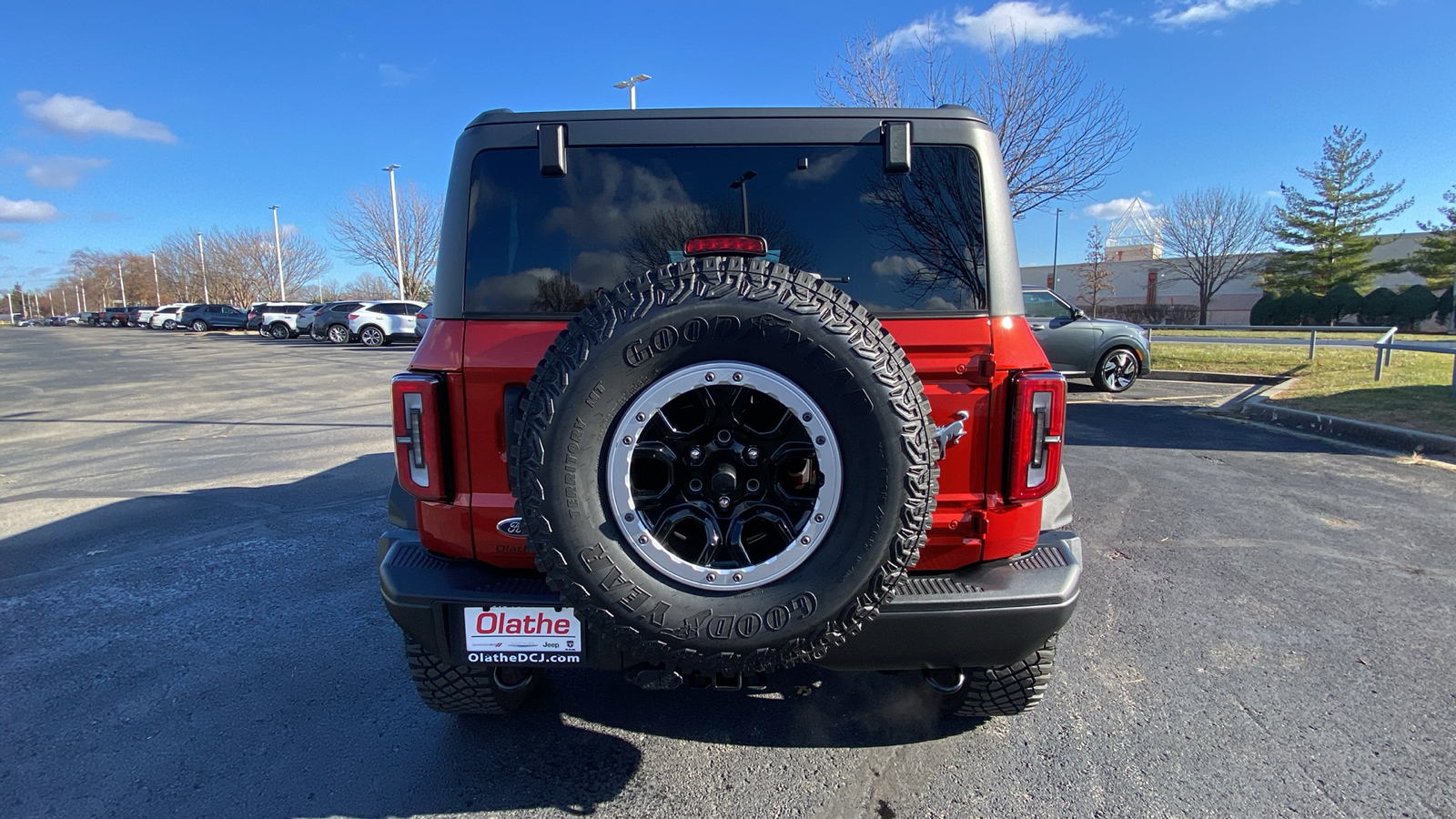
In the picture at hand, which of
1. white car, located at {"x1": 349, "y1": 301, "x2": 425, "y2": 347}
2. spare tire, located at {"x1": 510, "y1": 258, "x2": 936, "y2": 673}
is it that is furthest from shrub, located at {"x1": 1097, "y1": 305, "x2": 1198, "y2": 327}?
spare tire, located at {"x1": 510, "y1": 258, "x2": 936, "y2": 673}

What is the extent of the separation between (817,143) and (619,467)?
4.15ft

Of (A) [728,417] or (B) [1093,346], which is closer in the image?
(A) [728,417]

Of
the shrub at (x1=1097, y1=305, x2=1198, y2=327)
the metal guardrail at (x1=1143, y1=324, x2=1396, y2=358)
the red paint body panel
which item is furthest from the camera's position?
the shrub at (x1=1097, y1=305, x2=1198, y2=327)

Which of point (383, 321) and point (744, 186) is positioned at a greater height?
point (744, 186)

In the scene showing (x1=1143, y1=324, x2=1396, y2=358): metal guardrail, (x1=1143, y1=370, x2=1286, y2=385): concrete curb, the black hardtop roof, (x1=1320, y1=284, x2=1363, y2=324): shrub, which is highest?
the black hardtop roof

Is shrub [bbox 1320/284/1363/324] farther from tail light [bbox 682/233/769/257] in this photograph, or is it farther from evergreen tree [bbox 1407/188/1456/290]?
tail light [bbox 682/233/769/257]

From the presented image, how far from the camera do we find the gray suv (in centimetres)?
1164

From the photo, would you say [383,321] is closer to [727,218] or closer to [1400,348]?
[727,218]

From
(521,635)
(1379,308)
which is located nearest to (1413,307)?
(1379,308)

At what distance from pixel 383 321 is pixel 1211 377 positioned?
1003 inches

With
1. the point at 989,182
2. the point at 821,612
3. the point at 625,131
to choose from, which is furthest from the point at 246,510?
the point at 989,182

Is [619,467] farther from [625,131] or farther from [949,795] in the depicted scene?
[949,795]

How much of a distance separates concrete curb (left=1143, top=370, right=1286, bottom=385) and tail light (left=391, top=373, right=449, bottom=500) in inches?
562

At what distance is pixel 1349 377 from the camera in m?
11.7
